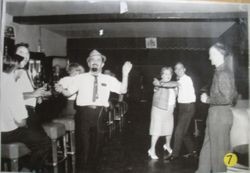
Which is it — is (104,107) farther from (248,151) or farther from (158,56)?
(248,151)

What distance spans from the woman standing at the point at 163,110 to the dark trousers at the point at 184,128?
0.7 inches

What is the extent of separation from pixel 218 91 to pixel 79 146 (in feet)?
1.25

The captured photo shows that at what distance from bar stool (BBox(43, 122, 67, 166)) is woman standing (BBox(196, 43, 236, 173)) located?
343 mm

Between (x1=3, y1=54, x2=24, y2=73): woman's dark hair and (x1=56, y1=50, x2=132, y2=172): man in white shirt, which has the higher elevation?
(x1=3, y1=54, x2=24, y2=73): woman's dark hair

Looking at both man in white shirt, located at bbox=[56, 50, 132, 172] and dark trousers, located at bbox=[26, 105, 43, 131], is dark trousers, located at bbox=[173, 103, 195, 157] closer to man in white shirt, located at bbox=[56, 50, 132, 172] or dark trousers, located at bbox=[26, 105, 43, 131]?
man in white shirt, located at bbox=[56, 50, 132, 172]

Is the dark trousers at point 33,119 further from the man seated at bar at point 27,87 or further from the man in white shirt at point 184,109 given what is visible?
the man in white shirt at point 184,109

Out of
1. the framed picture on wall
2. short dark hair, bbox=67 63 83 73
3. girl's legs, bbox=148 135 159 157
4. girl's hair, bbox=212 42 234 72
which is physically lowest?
girl's legs, bbox=148 135 159 157

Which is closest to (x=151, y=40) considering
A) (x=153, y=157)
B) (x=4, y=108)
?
(x=153, y=157)

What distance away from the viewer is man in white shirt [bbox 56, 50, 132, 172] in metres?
0.79

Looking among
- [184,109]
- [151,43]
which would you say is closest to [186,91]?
[184,109]

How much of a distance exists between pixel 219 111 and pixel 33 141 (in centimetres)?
47

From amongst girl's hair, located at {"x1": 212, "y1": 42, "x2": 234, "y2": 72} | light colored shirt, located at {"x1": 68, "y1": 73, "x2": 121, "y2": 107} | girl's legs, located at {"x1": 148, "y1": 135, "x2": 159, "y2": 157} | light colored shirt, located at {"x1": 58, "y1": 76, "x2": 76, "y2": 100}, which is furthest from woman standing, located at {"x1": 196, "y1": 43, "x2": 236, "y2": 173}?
light colored shirt, located at {"x1": 58, "y1": 76, "x2": 76, "y2": 100}

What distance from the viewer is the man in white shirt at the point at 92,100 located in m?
0.79

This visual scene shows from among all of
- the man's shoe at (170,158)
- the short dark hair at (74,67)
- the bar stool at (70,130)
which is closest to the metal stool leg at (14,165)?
the bar stool at (70,130)
